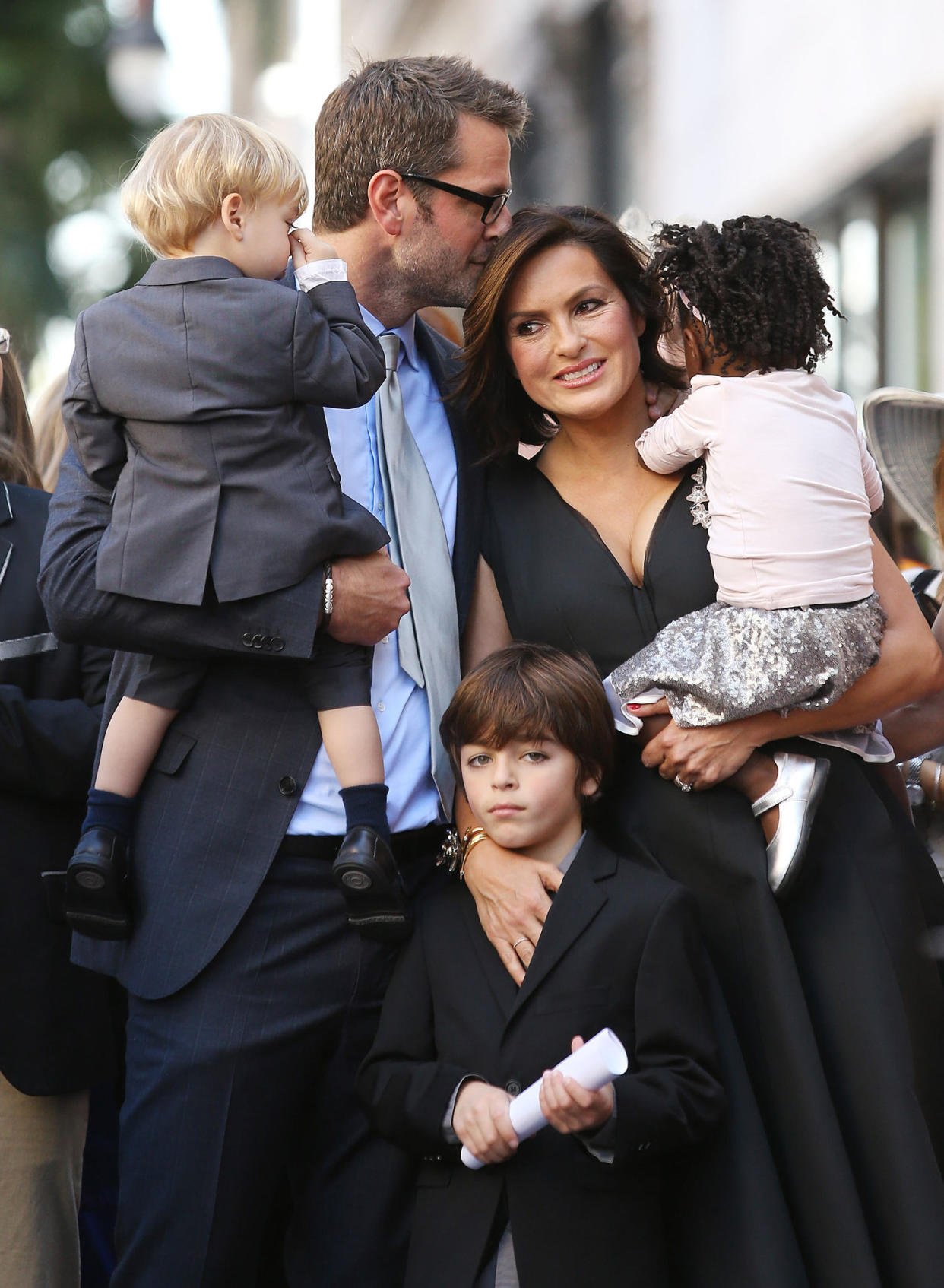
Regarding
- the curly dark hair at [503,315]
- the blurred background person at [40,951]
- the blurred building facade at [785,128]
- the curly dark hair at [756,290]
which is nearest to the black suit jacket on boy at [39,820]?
the blurred background person at [40,951]

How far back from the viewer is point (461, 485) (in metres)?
3.08

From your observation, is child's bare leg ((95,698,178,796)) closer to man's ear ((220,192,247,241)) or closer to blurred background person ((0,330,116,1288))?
blurred background person ((0,330,116,1288))

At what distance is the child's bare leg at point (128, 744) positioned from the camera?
2.71 meters

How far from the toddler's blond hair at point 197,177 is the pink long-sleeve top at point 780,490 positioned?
881 mm

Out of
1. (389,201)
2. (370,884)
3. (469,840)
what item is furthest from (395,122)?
(370,884)

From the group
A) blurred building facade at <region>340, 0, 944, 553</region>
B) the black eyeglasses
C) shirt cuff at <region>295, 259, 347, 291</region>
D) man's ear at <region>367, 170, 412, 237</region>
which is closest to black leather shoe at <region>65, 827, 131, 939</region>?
shirt cuff at <region>295, 259, 347, 291</region>

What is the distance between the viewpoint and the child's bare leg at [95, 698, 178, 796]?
2715 mm

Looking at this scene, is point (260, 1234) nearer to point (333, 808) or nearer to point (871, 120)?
point (333, 808)

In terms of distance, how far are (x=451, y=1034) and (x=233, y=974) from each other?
1.31 feet

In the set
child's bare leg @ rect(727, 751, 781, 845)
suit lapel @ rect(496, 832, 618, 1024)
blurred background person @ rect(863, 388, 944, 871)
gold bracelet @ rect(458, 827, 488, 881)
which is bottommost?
suit lapel @ rect(496, 832, 618, 1024)

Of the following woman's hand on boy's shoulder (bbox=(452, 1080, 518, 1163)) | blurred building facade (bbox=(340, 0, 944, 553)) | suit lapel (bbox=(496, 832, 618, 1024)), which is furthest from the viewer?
blurred building facade (bbox=(340, 0, 944, 553))

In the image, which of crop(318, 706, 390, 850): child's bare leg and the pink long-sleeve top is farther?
the pink long-sleeve top

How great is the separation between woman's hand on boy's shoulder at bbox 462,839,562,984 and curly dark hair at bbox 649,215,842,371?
40.5 inches

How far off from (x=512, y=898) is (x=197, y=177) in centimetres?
140
